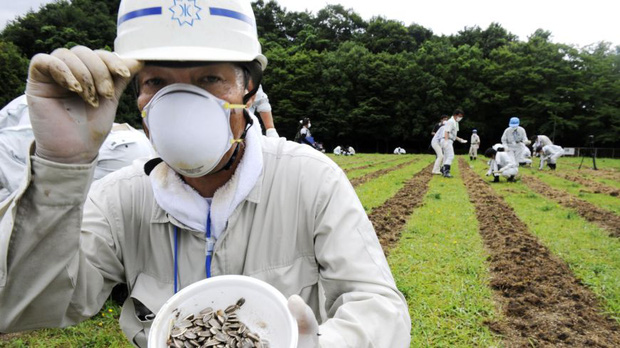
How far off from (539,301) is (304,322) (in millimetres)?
3807

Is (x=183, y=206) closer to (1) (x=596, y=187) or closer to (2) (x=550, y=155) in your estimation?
(1) (x=596, y=187)

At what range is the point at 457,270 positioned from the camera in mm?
4879

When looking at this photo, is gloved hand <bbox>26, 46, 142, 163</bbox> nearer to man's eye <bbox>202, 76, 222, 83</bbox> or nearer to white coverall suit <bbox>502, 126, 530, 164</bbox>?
man's eye <bbox>202, 76, 222, 83</bbox>

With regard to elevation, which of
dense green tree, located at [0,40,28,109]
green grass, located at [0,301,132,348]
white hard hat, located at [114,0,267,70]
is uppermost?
dense green tree, located at [0,40,28,109]

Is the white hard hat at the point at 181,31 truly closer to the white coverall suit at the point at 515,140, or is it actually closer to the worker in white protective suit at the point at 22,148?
the worker in white protective suit at the point at 22,148

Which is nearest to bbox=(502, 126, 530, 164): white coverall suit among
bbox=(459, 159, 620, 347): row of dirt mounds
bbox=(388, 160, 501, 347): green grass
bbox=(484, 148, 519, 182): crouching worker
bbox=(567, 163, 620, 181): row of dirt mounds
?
bbox=(484, 148, 519, 182): crouching worker

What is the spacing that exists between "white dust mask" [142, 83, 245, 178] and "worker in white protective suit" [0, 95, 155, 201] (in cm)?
217

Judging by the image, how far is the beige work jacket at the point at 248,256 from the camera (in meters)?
1.29

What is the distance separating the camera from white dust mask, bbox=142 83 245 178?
56.1 inches

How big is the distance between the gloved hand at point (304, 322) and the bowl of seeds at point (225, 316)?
3cm

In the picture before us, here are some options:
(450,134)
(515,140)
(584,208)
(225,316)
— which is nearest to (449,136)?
(450,134)

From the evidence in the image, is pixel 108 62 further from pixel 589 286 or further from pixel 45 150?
pixel 589 286

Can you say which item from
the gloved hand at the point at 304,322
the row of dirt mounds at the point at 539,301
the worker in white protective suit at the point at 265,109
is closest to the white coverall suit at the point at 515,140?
the row of dirt mounds at the point at 539,301

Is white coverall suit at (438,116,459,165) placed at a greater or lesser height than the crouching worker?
greater
